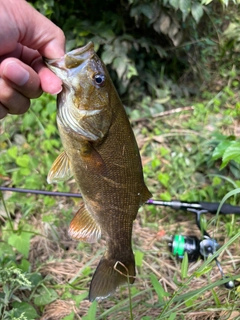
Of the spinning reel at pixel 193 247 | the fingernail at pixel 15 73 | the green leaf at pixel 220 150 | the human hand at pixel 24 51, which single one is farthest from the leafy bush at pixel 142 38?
the fingernail at pixel 15 73

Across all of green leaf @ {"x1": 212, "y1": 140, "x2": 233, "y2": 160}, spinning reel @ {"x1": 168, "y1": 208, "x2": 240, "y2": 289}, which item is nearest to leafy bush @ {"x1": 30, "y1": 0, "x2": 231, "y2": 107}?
green leaf @ {"x1": 212, "y1": 140, "x2": 233, "y2": 160}

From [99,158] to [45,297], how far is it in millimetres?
902

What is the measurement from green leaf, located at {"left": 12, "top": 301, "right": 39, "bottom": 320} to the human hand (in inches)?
35.7

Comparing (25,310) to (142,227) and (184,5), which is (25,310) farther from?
(184,5)

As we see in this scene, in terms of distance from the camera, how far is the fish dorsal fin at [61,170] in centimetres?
129

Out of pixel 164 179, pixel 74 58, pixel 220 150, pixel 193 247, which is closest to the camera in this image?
pixel 74 58

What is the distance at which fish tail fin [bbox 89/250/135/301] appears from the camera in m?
1.34

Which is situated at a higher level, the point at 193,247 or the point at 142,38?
the point at 142,38

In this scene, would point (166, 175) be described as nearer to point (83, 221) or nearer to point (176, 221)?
point (176, 221)

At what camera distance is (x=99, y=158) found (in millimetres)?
1242

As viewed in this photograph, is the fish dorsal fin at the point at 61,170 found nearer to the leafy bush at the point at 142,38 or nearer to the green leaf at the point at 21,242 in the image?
the green leaf at the point at 21,242

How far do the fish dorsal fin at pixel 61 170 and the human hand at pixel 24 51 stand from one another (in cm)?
26

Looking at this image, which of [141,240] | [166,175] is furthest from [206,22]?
[141,240]

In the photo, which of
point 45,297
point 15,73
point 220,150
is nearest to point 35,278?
point 45,297
